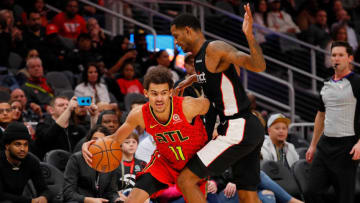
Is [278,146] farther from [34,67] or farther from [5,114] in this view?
[34,67]

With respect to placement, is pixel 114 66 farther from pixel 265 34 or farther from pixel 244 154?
pixel 244 154

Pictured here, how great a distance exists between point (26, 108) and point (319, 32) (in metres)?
7.15

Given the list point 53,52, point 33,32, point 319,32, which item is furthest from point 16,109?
point 319,32

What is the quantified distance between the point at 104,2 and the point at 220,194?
6.72 metres

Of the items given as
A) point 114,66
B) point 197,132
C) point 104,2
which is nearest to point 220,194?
point 197,132

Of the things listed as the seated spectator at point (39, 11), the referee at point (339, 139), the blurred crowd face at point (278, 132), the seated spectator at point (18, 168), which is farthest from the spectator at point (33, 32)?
the referee at point (339, 139)

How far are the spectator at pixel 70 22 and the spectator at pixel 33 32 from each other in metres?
0.48

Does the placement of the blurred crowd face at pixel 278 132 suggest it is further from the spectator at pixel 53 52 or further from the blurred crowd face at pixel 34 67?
the spectator at pixel 53 52

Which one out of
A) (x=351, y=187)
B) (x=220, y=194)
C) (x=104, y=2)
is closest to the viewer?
(x=351, y=187)

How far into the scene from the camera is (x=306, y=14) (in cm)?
1357

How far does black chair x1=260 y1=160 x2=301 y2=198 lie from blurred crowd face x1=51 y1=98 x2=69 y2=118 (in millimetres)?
2672

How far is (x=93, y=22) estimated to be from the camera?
11.1m

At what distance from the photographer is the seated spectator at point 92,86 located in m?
9.25

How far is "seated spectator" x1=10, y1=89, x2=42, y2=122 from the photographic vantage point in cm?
818
